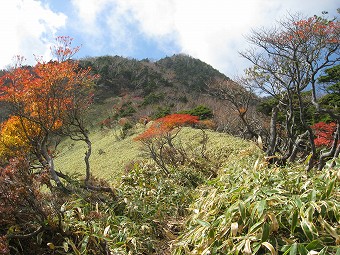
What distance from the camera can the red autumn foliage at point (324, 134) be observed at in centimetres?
1156

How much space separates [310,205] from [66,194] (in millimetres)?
4040

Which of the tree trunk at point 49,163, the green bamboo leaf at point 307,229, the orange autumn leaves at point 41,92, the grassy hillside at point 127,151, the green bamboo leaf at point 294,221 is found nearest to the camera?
the green bamboo leaf at point 307,229

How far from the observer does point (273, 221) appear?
2.87m

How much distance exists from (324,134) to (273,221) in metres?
10.6

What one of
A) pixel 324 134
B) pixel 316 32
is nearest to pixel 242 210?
pixel 316 32

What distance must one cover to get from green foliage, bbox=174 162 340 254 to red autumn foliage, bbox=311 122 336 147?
866 cm

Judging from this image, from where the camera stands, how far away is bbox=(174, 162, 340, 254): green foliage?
8.99 ft

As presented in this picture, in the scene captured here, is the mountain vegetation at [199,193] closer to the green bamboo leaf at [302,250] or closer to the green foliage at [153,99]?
the green bamboo leaf at [302,250]

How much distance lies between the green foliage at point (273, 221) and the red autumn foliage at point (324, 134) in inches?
341

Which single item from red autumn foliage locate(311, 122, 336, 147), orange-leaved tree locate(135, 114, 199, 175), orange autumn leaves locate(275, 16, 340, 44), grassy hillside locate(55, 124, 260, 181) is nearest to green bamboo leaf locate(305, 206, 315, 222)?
orange autumn leaves locate(275, 16, 340, 44)

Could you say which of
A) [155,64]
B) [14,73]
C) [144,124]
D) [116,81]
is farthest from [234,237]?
[155,64]

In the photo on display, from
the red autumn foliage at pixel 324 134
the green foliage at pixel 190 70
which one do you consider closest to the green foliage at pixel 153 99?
the green foliage at pixel 190 70

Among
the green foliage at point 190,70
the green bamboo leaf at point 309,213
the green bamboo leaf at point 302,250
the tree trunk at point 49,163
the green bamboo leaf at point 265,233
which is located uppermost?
the green foliage at point 190,70

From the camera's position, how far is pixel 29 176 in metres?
3.38
